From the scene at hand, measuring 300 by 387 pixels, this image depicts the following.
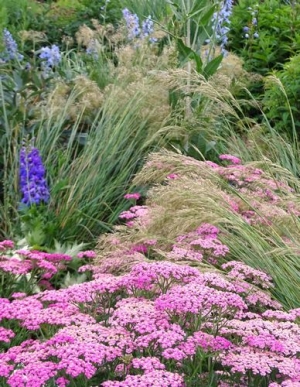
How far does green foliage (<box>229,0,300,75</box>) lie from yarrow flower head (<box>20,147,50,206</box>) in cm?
293

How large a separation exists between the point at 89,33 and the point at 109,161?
1691 millimetres

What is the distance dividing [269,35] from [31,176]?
10.9 feet

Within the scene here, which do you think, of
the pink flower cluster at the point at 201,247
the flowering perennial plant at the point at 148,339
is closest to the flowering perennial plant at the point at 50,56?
the pink flower cluster at the point at 201,247

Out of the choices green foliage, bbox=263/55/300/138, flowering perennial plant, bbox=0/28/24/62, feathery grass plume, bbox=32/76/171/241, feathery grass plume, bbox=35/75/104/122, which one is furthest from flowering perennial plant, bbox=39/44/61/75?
green foliage, bbox=263/55/300/138

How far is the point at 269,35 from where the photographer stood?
6703mm

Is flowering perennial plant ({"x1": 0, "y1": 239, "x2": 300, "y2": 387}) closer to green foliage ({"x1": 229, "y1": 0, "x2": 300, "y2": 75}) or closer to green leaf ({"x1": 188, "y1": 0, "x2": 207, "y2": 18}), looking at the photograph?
green leaf ({"x1": 188, "y1": 0, "x2": 207, "y2": 18})

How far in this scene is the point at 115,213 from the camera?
175 inches

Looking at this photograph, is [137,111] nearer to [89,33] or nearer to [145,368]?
[89,33]

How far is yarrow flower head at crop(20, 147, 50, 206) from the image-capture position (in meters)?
4.19

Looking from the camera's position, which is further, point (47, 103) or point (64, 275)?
point (47, 103)

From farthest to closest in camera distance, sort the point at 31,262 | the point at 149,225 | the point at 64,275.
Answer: the point at 64,275 < the point at 149,225 < the point at 31,262

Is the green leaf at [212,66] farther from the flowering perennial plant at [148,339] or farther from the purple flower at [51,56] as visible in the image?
the flowering perennial plant at [148,339]

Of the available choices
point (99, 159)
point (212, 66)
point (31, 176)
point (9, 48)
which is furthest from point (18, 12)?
point (31, 176)

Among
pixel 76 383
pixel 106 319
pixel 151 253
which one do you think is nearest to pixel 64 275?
pixel 151 253
